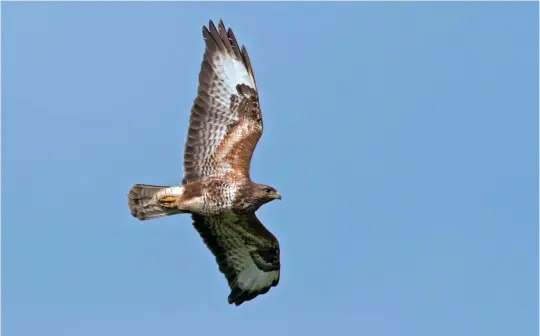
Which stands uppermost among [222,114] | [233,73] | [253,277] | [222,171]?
[233,73]

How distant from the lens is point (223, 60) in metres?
16.3

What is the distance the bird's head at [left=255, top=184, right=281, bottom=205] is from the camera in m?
15.2

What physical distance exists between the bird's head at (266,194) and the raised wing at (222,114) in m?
0.62

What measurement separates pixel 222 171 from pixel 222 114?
3.20ft

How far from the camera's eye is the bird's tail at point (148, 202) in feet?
51.2

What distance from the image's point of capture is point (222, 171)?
1579 cm

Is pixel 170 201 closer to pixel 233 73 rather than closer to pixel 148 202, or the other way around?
pixel 148 202

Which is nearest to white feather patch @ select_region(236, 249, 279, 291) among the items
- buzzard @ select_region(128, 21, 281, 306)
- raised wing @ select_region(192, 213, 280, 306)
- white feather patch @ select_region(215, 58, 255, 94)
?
raised wing @ select_region(192, 213, 280, 306)

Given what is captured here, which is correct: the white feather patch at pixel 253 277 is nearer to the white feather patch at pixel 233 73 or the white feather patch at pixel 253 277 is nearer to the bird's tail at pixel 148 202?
the bird's tail at pixel 148 202

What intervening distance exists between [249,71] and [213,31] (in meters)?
0.89

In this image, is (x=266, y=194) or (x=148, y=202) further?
(x=148, y=202)

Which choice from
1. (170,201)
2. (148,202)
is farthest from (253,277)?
(148,202)

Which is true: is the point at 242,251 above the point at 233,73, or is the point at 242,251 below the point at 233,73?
below

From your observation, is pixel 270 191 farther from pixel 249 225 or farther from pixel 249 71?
pixel 249 71
